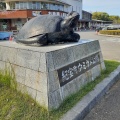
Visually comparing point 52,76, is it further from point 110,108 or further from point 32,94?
point 110,108

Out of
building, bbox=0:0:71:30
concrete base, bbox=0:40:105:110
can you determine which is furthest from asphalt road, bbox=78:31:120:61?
building, bbox=0:0:71:30

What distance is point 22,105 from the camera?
2971mm

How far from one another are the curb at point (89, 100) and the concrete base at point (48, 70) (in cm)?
29

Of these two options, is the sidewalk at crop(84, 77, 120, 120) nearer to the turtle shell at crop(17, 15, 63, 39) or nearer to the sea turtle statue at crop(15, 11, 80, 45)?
the sea turtle statue at crop(15, 11, 80, 45)

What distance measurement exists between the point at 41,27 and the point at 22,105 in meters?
1.74

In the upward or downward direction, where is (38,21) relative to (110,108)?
upward

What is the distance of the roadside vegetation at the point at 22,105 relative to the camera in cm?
276

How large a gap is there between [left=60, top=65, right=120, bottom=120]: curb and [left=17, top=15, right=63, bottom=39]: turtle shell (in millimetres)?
1598

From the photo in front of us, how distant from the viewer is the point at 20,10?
93.1 feet

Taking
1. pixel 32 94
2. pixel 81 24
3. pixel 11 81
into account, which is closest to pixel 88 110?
pixel 32 94

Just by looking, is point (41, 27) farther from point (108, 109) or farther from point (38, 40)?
point (108, 109)

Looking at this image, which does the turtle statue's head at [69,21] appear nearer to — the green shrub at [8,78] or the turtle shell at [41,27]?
the turtle shell at [41,27]

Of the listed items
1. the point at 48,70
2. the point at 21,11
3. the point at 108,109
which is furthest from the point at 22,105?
the point at 21,11

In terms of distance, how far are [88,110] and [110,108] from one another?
486mm
